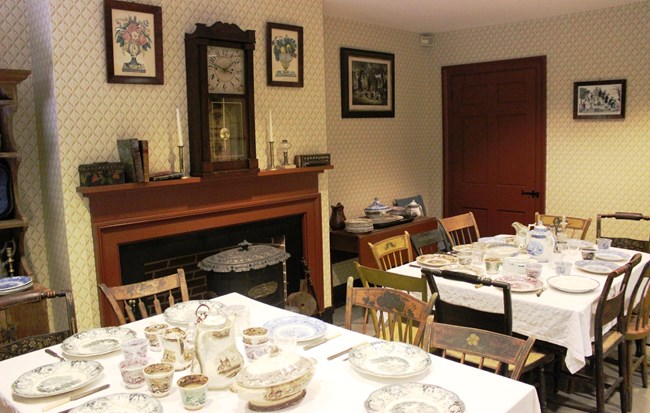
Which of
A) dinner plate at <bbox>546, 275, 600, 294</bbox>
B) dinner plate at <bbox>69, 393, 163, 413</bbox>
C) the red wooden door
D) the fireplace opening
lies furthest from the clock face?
the red wooden door

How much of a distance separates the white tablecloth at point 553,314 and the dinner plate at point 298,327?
3.30ft

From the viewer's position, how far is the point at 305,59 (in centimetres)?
442

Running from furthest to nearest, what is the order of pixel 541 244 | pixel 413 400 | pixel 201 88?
1. pixel 201 88
2. pixel 541 244
3. pixel 413 400

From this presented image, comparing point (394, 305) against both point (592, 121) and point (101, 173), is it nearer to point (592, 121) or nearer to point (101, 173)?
point (101, 173)

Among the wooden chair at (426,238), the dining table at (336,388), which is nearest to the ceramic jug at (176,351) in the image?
the dining table at (336,388)

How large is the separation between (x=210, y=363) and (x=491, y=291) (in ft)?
5.37

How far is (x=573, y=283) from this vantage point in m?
2.96

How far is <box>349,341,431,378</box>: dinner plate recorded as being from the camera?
1.84 meters

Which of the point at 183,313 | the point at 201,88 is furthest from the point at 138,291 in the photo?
the point at 201,88

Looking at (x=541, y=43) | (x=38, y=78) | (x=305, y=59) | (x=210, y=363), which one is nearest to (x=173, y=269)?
(x=38, y=78)

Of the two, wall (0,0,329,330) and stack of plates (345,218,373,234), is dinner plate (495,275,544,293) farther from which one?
wall (0,0,329,330)

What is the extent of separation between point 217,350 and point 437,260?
197 centimetres

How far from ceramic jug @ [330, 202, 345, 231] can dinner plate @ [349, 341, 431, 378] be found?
3033 mm

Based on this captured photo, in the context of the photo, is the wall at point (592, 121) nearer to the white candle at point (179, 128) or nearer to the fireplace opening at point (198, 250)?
the fireplace opening at point (198, 250)
